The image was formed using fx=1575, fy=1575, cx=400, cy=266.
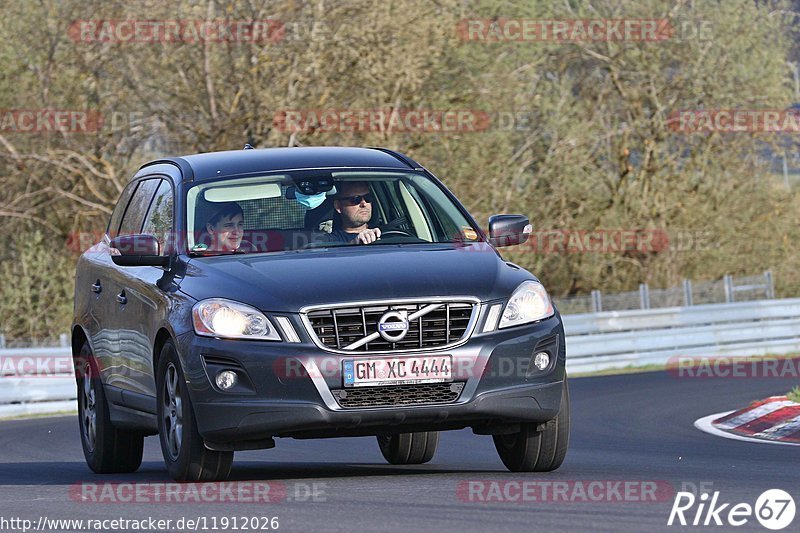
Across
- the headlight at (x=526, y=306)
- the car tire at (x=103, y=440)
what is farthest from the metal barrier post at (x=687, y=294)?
the headlight at (x=526, y=306)

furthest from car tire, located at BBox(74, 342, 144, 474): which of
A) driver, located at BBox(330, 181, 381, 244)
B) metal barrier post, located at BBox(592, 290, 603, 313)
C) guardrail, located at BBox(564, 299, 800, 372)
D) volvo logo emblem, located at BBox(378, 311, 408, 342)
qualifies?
metal barrier post, located at BBox(592, 290, 603, 313)

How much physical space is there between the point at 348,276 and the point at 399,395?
666 mm

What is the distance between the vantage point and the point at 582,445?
11.9 meters

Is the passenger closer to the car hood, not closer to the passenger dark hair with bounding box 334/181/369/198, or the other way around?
the car hood

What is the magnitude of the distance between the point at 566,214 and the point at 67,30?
11.9 metres

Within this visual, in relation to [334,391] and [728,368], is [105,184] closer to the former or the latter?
[728,368]

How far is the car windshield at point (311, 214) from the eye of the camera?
8766 mm

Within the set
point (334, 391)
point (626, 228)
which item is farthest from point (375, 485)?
point (626, 228)

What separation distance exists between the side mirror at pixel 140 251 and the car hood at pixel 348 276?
0.25 metres

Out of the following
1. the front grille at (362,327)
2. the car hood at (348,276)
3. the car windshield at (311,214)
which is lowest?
the front grille at (362,327)

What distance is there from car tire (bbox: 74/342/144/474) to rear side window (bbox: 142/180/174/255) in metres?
1.12

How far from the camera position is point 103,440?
1004 cm

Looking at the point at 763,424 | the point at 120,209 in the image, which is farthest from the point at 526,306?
the point at 763,424

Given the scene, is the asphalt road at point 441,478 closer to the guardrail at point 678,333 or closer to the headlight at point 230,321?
the headlight at point 230,321
